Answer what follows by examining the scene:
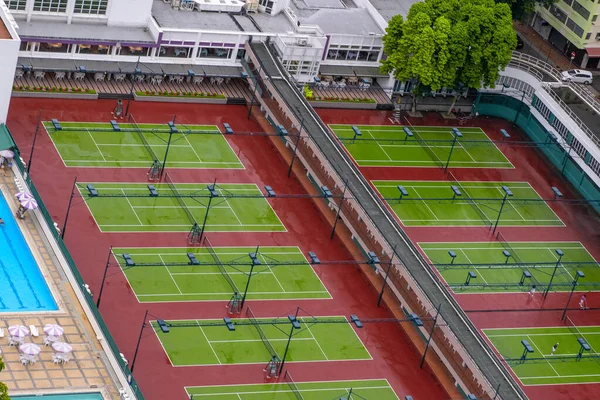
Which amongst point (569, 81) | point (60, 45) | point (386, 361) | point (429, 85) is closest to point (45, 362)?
point (386, 361)

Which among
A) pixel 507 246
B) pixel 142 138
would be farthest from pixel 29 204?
pixel 507 246

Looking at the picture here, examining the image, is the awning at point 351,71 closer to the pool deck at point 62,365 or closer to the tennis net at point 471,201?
the tennis net at point 471,201

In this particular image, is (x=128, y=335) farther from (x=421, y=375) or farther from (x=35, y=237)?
(x=421, y=375)

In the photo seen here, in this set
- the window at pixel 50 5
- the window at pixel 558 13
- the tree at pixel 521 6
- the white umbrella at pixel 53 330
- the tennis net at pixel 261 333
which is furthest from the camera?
the window at pixel 558 13

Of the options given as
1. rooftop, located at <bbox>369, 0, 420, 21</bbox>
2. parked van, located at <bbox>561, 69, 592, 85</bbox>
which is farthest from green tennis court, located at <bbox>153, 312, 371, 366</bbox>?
parked van, located at <bbox>561, 69, 592, 85</bbox>

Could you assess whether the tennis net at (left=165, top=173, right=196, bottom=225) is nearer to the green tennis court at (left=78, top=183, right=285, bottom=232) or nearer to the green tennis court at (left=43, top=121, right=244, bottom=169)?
the green tennis court at (left=78, top=183, right=285, bottom=232)

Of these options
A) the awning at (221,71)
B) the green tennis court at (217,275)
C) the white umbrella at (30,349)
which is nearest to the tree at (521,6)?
the awning at (221,71)
